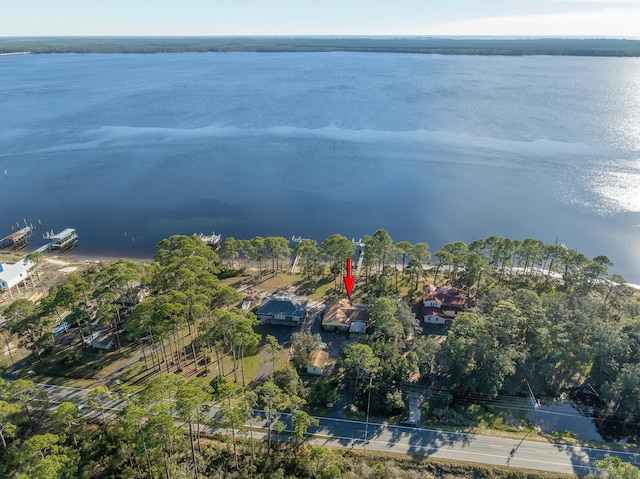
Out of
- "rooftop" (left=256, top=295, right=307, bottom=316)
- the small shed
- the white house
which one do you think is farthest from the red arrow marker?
the white house

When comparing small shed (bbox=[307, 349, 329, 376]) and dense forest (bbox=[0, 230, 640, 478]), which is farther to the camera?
small shed (bbox=[307, 349, 329, 376])

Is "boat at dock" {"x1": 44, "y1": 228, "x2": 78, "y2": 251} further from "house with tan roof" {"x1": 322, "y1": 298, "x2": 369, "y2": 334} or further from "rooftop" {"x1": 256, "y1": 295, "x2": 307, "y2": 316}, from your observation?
"house with tan roof" {"x1": 322, "y1": 298, "x2": 369, "y2": 334}

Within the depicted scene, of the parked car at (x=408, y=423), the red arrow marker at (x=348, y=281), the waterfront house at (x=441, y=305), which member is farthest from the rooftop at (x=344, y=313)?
the parked car at (x=408, y=423)

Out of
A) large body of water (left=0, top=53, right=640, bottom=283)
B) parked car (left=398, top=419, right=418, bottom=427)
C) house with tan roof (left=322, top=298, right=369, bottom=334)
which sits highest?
large body of water (left=0, top=53, right=640, bottom=283)

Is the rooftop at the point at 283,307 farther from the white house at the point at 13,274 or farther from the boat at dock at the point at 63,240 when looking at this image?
the boat at dock at the point at 63,240

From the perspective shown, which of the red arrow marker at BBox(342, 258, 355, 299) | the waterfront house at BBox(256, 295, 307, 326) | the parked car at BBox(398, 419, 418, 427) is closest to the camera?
the parked car at BBox(398, 419, 418, 427)

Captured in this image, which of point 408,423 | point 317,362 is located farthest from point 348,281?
point 408,423

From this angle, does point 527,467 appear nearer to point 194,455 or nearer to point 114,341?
point 194,455

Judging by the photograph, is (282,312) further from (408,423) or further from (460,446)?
(460,446)
